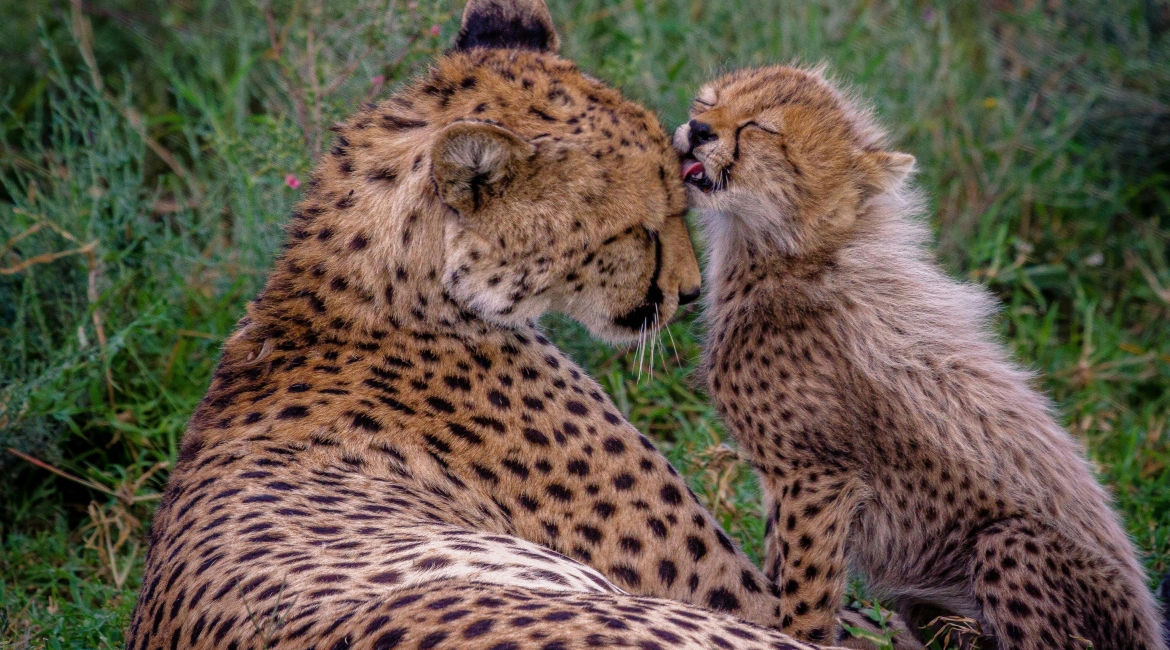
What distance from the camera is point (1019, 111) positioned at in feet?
15.1

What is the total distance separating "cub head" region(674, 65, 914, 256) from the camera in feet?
8.94

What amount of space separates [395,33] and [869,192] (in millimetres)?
1512

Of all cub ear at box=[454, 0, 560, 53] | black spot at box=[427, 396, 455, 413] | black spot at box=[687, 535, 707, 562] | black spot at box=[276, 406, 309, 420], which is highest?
cub ear at box=[454, 0, 560, 53]

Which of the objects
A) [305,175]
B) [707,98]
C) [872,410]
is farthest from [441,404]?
[305,175]

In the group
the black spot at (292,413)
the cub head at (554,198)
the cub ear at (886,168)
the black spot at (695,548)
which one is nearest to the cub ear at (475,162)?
the cub head at (554,198)

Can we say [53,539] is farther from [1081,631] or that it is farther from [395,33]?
[1081,631]

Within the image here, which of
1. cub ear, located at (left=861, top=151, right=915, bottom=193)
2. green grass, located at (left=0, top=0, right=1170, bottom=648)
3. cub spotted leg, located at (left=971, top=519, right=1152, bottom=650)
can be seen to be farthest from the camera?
green grass, located at (left=0, top=0, right=1170, bottom=648)

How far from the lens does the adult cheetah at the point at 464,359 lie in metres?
2.13

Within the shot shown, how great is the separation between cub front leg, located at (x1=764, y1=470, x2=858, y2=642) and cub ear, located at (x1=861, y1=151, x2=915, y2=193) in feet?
2.17

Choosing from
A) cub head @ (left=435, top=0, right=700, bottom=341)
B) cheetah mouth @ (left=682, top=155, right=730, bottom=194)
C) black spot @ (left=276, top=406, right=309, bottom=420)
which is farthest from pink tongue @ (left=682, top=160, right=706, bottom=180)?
black spot @ (left=276, top=406, right=309, bottom=420)

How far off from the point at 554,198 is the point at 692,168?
1.50 ft

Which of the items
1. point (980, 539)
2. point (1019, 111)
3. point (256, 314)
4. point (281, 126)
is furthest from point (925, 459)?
point (1019, 111)

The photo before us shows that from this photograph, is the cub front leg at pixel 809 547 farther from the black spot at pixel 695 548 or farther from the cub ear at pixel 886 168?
the cub ear at pixel 886 168

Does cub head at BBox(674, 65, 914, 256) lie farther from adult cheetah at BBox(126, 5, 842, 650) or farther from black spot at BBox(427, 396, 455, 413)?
black spot at BBox(427, 396, 455, 413)
